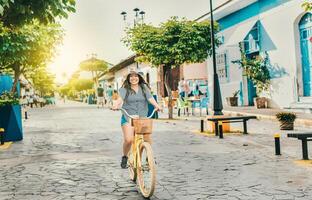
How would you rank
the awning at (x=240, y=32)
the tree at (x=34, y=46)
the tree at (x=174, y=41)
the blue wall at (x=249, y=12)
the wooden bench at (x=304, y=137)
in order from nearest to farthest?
the wooden bench at (x=304, y=137), the tree at (x=34, y=46), the tree at (x=174, y=41), the blue wall at (x=249, y=12), the awning at (x=240, y=32)

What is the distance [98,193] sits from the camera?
208 inches

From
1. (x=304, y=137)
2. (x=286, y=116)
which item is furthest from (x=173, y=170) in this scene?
(x=286, y=116)

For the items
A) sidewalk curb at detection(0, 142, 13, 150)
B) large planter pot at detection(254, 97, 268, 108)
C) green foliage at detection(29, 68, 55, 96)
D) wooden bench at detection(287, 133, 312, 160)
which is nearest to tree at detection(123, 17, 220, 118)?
large planter pot at detection(254, 97, 268, 108)

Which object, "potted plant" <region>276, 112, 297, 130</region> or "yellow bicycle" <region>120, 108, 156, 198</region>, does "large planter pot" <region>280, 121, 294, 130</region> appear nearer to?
"potted plant" <region>276, 112, 297, 130</region>

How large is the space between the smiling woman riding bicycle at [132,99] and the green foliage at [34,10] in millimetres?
2638

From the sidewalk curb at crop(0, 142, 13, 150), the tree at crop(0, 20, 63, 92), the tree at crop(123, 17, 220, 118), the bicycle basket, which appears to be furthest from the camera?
the tree at crop(123, 17, 220, 118)

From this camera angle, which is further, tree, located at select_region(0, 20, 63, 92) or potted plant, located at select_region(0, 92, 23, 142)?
tree, located at select_region(0, 20, 63, 92)

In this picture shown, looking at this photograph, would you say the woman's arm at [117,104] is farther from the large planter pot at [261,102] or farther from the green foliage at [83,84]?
the green foliage at [83,84]

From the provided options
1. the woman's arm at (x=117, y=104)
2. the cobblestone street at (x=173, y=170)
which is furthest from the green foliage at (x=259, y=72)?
the woman's arm at (x=117, y=104)

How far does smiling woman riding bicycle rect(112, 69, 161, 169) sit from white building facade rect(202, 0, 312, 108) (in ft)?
32.5

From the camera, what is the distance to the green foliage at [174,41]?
16484 mm

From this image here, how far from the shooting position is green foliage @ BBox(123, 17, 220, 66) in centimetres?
1648

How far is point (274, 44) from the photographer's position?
1812cm

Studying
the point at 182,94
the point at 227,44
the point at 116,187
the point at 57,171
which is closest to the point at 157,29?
the point at 227,44
